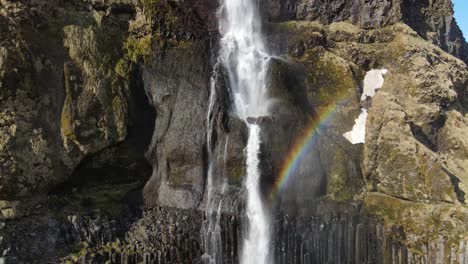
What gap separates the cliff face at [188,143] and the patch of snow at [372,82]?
58 cm

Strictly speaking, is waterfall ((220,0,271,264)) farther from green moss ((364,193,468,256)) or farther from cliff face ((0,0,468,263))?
green moss ((364,193,468,256))

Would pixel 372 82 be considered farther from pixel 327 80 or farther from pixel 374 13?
pixel 374 13

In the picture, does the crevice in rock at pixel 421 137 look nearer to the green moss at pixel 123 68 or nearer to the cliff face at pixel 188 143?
the cliff face at pixel 188 143

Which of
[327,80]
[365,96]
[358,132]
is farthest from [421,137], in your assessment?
[327,80]

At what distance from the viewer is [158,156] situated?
2652 cm

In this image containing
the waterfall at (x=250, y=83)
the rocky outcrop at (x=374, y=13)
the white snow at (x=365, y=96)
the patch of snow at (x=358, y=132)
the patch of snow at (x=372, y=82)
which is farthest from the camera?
the rocky outcrop at (x=374, y=13)

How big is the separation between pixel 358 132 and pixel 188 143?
37.3 feet

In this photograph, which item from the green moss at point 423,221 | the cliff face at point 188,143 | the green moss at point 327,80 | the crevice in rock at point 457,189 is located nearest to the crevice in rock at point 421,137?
the cliff face at point 188,143

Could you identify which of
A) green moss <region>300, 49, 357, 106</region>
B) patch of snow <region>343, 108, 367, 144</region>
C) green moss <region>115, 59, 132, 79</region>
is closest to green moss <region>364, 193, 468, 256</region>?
patch of snow <region>343, 108, 367, 144</region>

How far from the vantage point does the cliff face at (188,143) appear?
71.6 ft

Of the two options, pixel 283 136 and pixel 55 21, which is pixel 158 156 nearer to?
pixel 283 136

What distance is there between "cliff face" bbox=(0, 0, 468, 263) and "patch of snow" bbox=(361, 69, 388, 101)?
1.92 ft

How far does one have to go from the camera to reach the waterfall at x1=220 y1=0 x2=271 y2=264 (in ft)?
77.1

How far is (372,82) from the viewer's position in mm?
31969
